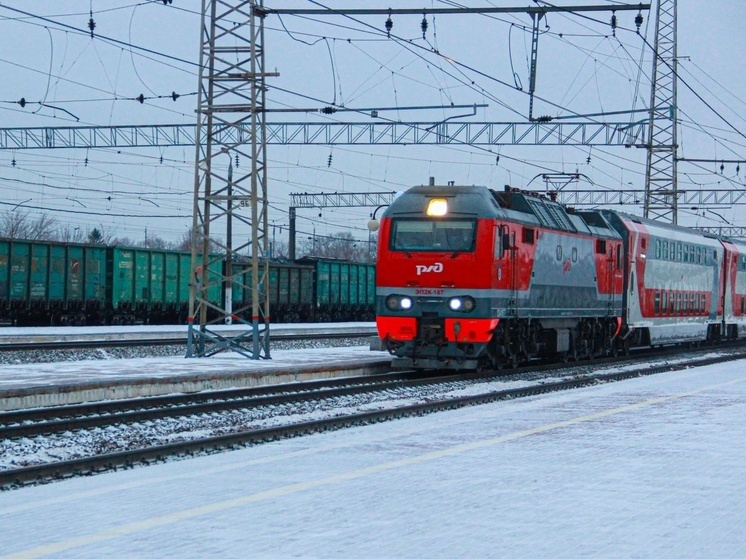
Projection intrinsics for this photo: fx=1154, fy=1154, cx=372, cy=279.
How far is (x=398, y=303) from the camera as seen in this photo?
74.3ft

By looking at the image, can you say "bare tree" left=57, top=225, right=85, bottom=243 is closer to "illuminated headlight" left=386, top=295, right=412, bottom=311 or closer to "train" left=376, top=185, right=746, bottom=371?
"train" left=376, top=185, right=746, bottom=371

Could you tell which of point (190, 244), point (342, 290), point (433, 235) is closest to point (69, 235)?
point (190, 244)

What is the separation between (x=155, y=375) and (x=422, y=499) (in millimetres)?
11693

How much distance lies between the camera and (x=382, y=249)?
23.0 metres

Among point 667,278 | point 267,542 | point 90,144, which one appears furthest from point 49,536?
point 90,144

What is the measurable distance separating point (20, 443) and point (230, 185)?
11276 millimetres

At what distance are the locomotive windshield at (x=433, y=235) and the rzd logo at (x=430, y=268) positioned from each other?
0.99ft

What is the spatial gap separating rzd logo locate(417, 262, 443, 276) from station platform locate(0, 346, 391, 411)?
259cm

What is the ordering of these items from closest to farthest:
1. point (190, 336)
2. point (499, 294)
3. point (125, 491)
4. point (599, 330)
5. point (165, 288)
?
point (125, 491)
point (499, 294)
point (190, 336)
point (599, 330)
point (165, 288)

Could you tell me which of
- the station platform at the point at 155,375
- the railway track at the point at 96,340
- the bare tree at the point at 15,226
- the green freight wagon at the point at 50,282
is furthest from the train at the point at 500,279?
the bare tree at the point at 15,226

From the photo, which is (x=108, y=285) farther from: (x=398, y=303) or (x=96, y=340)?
(x=398, y=303)

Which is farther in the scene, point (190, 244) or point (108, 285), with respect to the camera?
point (190, 244)

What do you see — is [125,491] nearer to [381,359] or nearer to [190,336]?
[190,336]

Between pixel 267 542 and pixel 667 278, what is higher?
pixel 667 278
